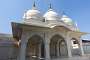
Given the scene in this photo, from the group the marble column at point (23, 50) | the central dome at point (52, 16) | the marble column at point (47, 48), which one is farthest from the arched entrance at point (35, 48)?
the central dome at point (52, 16)

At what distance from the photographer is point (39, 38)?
17.1 metres

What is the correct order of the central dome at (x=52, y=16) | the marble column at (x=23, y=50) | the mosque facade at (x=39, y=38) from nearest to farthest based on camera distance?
the marble column at (x=23, y=50) → the mosque facade at (x=39, y=38) → the central dome at (x=52, y=16)

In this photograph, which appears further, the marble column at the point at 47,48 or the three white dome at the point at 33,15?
the three white dome at the point at 33,15

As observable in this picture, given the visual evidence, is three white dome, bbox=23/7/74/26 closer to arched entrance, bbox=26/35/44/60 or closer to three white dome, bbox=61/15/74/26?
arched entrance, bbox=26/35/44/60

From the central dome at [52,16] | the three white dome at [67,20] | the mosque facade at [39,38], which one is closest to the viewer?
the mosque facade at [39,38]

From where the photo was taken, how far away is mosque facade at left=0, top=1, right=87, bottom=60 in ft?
48.8

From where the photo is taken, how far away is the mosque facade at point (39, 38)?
14.9 m

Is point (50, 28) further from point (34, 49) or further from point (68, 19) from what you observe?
point (68, 19)

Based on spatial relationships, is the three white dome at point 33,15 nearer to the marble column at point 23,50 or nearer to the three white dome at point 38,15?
the three white dome at point 38,15

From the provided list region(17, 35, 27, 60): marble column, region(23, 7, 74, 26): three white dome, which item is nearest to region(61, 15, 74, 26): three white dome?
region(23, 7, 74, 26): three white dome

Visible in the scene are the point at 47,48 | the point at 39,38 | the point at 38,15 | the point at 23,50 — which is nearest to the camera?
the point at 23,50

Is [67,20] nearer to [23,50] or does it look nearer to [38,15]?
[38,15]

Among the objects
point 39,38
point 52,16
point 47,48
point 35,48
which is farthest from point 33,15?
point 47,48

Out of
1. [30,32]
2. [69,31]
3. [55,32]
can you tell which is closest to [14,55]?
[30,32]
